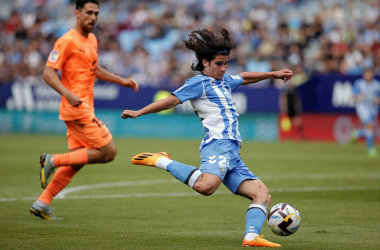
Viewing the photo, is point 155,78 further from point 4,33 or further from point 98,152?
point 98,152

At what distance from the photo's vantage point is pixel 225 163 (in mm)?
4984

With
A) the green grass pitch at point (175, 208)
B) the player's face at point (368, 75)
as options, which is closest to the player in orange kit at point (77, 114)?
the green grass pitch at point (175, 208)

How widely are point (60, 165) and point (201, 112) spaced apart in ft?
6.71

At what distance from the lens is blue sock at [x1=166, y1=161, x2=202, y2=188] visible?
498cm

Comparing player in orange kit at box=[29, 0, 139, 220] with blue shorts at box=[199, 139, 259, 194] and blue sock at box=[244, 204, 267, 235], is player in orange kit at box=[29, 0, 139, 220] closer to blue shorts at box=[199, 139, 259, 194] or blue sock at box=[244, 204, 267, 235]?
blue shorts at box=[199, 139, 259, 194]

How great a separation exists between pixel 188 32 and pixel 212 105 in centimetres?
2076

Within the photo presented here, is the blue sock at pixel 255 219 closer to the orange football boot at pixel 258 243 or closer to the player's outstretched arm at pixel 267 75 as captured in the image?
the orange football boot at pixel 258 243

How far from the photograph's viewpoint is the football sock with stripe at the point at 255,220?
482 cm

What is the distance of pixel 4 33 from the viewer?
27562mm

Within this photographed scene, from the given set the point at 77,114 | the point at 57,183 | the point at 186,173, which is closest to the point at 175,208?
the point at 57,183

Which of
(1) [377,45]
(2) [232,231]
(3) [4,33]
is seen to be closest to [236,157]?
(2) [232,231]

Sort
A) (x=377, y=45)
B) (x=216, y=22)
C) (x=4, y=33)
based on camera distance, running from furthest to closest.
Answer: (x=4, y=33)
(x=216, y=22)
(x=377, y=45)

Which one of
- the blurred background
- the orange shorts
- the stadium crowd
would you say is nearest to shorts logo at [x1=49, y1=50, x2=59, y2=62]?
the orange shorts

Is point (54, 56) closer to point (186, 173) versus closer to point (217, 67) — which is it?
point (217, 67)
